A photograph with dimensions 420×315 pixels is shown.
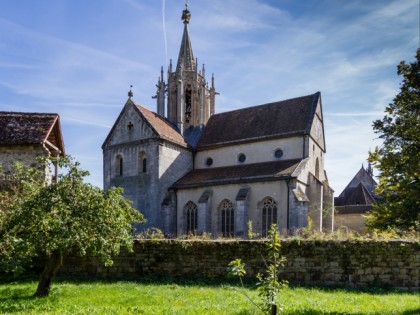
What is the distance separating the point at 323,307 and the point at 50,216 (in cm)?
747

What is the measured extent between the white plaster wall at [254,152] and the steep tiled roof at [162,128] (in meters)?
2.03

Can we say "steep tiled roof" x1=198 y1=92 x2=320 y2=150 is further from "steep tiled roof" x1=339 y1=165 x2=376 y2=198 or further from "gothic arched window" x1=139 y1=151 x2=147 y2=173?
"steep tiled roof" x1=339 y1=165 x2=376 y2=198

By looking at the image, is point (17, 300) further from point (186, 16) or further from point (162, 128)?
point (186, 16)

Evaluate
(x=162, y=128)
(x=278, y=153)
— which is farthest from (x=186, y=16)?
(x=278, y=153)

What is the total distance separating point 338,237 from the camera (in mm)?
13086

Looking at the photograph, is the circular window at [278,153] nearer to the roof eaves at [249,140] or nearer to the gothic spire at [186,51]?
the roof eaves at [249,140]

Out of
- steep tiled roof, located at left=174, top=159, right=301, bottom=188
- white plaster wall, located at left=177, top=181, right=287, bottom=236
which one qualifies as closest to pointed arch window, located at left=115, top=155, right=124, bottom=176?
steep tiled roof, located at left=174, top=159, right=301, bottom=188

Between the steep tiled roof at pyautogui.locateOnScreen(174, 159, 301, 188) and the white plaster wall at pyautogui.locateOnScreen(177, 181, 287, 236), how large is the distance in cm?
39

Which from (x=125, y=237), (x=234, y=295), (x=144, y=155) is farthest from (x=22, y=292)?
(x=144, y=155)

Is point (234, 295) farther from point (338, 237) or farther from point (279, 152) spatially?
point (279, 152)

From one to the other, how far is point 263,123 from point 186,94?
9.54m

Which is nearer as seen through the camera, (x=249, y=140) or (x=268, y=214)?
(x=268, y=214)

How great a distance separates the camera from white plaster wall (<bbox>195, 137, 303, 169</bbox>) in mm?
25016

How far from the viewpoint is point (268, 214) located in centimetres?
2341
